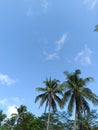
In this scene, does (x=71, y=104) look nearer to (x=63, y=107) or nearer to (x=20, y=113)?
(x=63, y=107)

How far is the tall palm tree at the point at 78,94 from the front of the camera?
1887 inches

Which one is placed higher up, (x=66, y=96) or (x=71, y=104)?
(x=66, y=96)

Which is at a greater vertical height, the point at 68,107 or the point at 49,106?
the point at 49,106

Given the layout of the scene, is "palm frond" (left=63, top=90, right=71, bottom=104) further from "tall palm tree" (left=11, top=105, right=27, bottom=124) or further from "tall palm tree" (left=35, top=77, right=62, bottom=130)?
"tall palm tree" (left=11, top=105, right=27, bottom=124)

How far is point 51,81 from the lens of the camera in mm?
60688

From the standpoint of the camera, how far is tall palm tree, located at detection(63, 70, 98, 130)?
4794 centimetres

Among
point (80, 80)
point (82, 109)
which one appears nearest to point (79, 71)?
point (80, 80)

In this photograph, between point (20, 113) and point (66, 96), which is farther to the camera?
point (20, 113)

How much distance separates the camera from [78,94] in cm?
4809

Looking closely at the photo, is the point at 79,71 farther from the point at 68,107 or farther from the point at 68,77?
the point at 68,107

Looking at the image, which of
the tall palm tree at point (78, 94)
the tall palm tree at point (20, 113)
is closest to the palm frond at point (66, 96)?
the tall palm tree at point (78, 94)

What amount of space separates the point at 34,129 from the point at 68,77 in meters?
18.9

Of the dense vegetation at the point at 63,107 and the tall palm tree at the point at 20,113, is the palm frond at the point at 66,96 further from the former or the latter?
the tall palm tree at the point at 20,113

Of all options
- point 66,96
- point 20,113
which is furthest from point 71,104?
point 20,113
